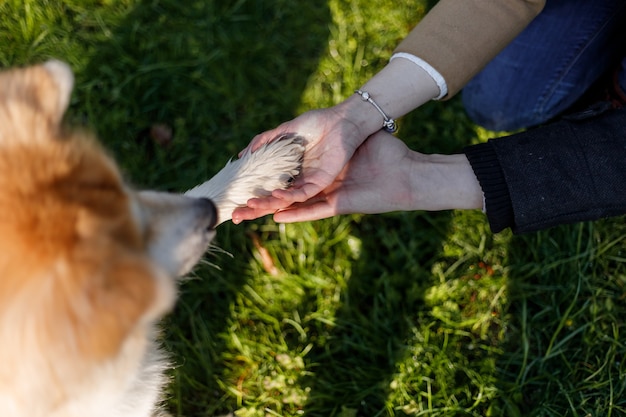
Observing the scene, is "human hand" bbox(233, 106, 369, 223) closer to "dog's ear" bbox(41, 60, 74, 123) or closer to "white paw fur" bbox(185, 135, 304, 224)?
"white paw fur" bbox(185, 135, 304, 224)

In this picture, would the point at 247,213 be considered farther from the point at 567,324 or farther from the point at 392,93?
the point at 567,324

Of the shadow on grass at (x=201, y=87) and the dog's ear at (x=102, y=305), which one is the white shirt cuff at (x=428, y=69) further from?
the dog's ear at (x=102, y=305)

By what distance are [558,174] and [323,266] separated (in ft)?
4.17

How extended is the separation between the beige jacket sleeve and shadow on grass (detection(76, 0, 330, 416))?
112 centimetres

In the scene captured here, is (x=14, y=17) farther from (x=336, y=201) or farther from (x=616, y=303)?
(x=616, y=303)

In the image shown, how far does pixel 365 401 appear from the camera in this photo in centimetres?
278

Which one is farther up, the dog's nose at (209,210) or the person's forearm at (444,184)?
the dog's nose at (209,210)

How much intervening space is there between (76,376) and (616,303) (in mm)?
2707

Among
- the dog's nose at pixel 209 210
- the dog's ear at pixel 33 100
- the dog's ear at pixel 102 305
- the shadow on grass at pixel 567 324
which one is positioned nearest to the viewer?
the dog's ear at pixel 102 305

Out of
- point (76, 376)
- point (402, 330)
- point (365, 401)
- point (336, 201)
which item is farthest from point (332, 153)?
point (76, 376)

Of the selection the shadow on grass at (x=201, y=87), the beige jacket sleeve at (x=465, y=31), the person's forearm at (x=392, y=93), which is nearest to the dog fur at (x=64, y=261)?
the person's forearm at (x=392, y=93)

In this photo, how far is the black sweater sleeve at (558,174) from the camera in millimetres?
2332

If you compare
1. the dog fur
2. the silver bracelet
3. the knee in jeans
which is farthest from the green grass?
the dog fur

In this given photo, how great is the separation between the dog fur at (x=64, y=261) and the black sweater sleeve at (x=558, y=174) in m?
1.39
